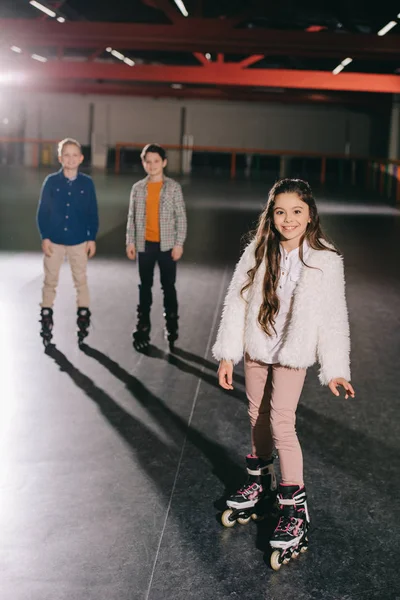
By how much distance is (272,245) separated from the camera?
2516 millimetres

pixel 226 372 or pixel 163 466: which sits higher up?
pixel 226 372

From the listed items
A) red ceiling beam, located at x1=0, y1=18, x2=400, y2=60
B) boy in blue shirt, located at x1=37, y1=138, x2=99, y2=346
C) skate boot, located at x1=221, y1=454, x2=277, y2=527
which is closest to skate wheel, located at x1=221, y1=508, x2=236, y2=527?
skate boot, located at x1=221, y1=454, x2=277, y2=527

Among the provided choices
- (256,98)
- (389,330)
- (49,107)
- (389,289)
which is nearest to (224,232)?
(389,289)

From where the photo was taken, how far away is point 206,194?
1794cm

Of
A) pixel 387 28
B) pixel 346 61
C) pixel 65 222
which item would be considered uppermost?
pixel 346 61

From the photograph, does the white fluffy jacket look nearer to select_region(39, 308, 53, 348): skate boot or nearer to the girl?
the girl

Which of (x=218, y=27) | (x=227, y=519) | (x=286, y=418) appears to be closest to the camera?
(x=286, y=418)

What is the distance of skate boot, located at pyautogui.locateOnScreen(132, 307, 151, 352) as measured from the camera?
15.8 feet

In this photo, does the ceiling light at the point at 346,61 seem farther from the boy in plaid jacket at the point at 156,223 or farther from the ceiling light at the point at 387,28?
the boy in plaid jacket at the point at 156,223

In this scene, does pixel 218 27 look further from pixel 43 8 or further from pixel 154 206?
pixel 154 206

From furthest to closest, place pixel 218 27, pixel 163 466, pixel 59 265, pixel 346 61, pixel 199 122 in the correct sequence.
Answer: pixel 199 122 → pixel 346 61 → pixel 218 27 → pixel 59 265 → pixel 163 466

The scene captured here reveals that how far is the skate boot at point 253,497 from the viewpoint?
2.64 m

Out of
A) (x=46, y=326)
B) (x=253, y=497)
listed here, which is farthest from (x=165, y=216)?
(x=253, y=497)

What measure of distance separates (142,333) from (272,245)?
8.06 feet
